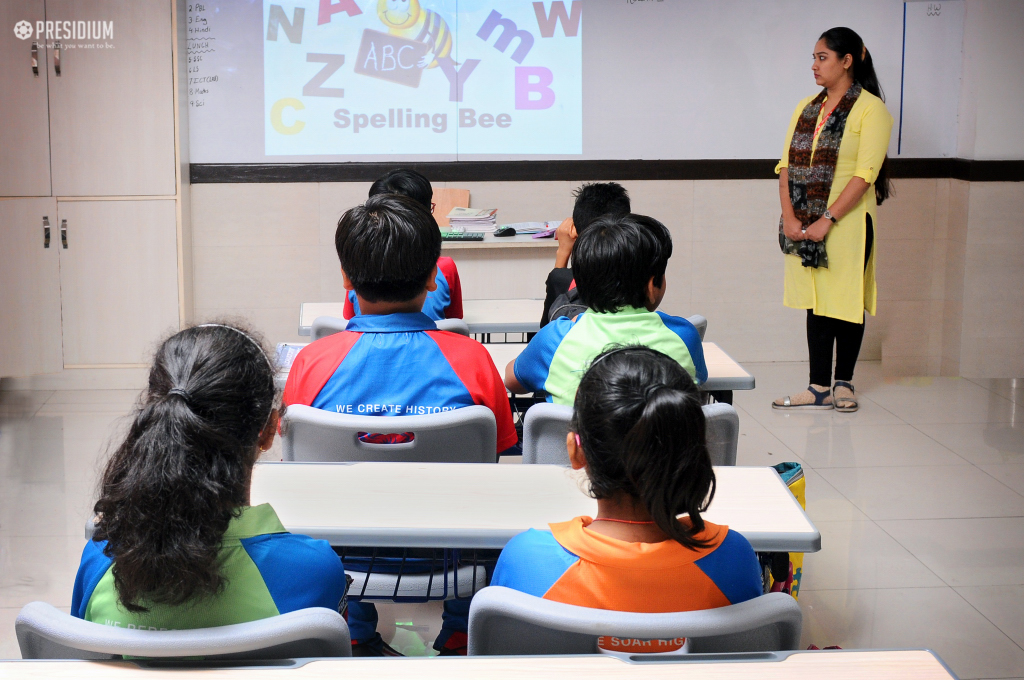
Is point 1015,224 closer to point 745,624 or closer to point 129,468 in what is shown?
point 745,624

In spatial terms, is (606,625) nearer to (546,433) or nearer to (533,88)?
(546,433)

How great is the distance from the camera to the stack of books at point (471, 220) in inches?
187

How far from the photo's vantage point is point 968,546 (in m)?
2.97

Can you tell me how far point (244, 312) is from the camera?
198 inches

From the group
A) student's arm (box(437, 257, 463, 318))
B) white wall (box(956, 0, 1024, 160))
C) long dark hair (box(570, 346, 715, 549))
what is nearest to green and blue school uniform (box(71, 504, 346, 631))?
long dark hair (box(570, 346, 715, 549))

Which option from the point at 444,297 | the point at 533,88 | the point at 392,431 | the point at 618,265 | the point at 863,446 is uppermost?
the point at 533,88

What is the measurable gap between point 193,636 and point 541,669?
0.35 m

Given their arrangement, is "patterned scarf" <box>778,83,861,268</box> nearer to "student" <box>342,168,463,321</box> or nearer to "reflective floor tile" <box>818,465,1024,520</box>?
"reflective floor tile" <box>818,465,1024,520</box>

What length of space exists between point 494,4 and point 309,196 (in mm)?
1293

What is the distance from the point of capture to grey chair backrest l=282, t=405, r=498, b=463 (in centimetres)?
169

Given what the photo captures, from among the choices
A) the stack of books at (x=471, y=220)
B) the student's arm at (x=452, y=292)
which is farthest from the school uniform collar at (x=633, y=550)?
the stack of books at (x=471, y=220)

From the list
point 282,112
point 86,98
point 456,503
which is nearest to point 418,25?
point 282,112

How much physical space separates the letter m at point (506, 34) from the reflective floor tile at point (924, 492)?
8.24ft

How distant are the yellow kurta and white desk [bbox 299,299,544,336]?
1463 mm
